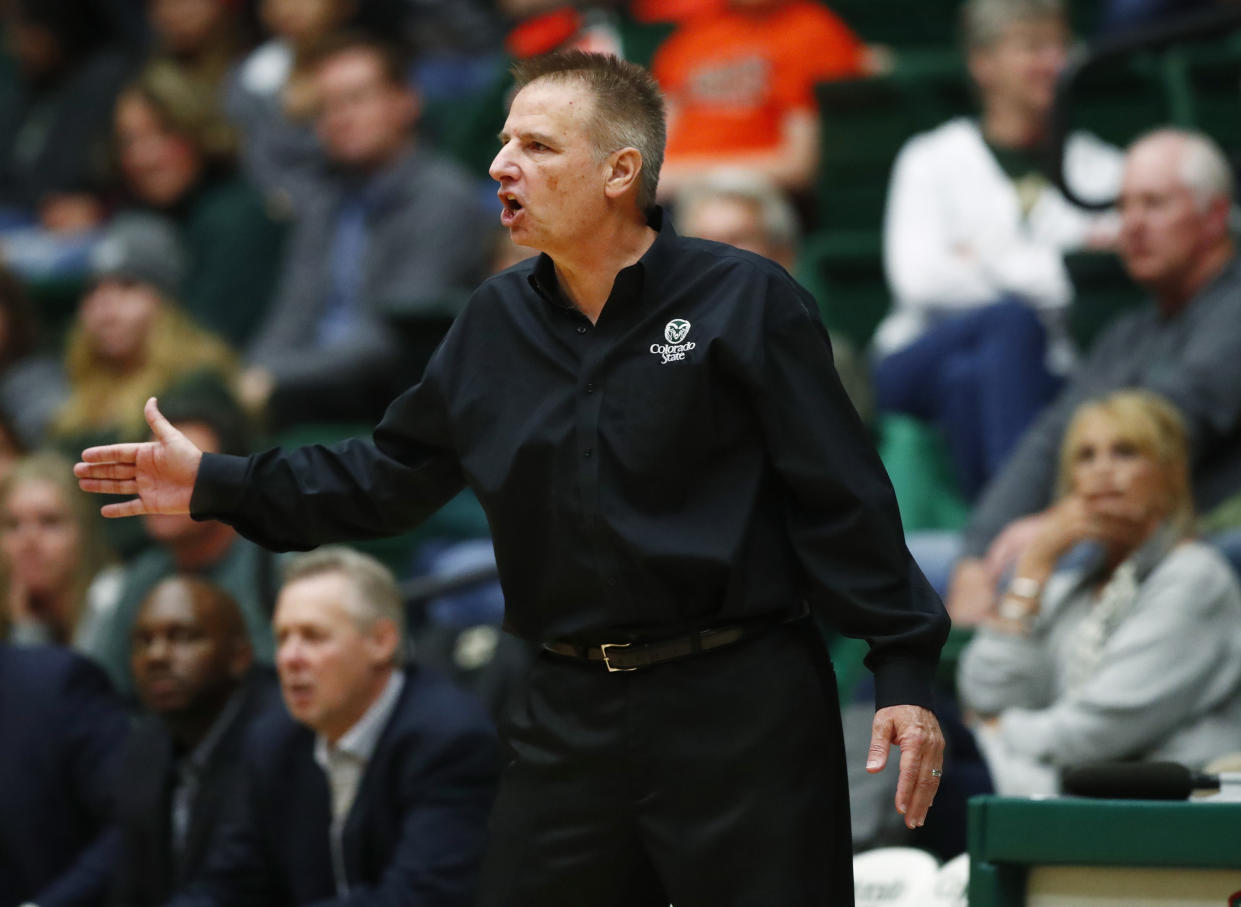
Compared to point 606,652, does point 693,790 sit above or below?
below

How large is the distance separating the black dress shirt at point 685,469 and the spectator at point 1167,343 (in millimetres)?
2543

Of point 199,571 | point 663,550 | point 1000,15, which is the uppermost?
point 1000,15

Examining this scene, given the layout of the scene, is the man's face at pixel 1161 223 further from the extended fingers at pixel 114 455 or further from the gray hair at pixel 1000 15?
the extended fingers at pixel 114 455

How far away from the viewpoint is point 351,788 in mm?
4211

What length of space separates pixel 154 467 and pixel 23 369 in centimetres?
522

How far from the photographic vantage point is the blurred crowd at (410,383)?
14.0 feet

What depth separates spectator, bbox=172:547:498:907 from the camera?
4027 millimetres

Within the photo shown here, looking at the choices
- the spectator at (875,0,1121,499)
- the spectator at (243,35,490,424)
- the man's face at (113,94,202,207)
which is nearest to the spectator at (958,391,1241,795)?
the spectator at (875,0,1121,499)

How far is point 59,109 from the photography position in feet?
30.2

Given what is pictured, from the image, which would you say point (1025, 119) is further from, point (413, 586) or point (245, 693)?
point (245, 693)

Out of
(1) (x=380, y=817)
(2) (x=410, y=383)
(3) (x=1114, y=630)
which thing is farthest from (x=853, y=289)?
(1) (x=380, y=817)

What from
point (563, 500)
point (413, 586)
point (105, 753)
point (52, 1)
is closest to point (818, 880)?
point (563, 500)

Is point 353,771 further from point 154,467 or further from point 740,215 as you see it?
point 740,215

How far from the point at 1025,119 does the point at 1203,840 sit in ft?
13.2
